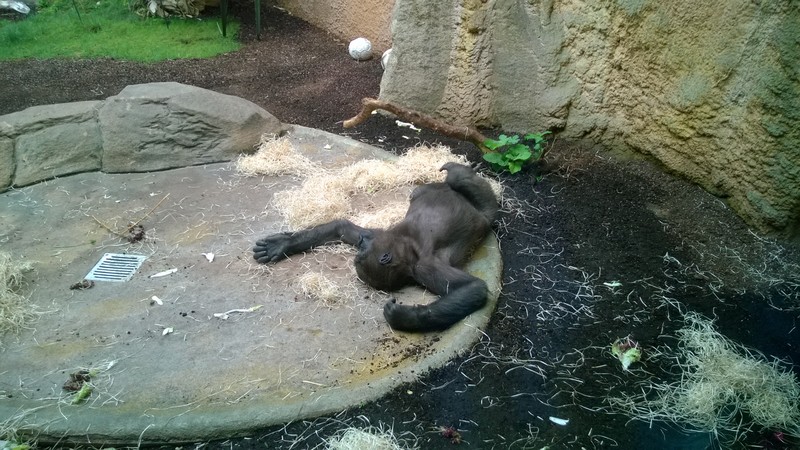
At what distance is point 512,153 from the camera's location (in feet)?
16.4

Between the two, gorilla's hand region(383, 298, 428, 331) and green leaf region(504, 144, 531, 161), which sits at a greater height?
green leaf region(504, 144, 531, 161)

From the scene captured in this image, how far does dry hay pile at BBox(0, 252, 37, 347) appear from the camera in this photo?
3430mm

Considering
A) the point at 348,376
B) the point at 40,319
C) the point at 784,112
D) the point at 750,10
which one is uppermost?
the point at 750,10

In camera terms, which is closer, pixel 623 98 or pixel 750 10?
pixel 750 10

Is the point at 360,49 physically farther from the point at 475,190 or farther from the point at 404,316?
the point at 404,316

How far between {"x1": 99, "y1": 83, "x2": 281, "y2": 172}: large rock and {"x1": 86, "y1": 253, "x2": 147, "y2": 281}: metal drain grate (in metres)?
1.31

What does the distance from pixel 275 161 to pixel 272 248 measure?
1.39 metres

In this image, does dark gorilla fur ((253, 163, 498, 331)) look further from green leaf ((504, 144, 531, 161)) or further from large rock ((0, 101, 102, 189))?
large rock ((0, 101, 102, 189))

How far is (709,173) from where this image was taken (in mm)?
4426

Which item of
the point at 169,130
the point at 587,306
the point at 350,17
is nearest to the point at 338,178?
the point at 169,130

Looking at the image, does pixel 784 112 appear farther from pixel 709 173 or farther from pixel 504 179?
pixel 504 179

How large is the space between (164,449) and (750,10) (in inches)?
169

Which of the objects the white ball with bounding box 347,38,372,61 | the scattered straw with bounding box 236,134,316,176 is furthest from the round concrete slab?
the white ball with bounding box 347,38,372,61

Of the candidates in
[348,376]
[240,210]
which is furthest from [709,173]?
[240,210]
